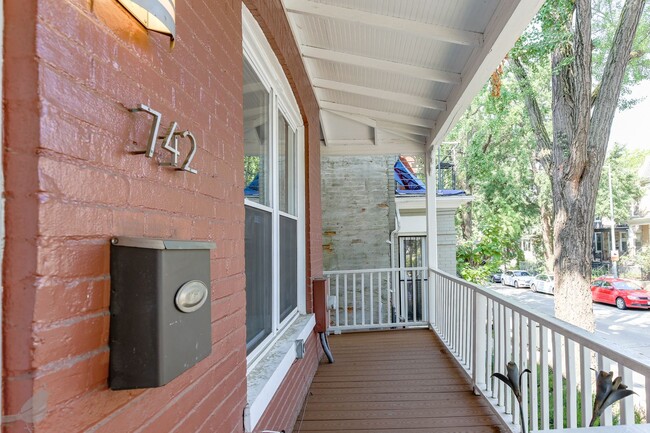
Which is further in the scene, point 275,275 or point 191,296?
point 275,275

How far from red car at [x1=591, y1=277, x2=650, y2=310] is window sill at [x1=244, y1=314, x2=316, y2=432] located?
16.6 meters

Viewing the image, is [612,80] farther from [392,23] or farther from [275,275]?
[275,275]

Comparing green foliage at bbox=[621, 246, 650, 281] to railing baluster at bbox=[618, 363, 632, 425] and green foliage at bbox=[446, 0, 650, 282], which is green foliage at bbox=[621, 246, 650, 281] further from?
railing baluster at bbox=[618, 363, 632, 425]

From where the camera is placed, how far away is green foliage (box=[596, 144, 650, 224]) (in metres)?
20.7

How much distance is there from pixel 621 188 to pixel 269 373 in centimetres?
2484

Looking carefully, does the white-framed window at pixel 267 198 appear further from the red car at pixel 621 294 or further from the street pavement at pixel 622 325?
the red car at pixel 621 294

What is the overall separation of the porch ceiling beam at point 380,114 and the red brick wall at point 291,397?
2.74m

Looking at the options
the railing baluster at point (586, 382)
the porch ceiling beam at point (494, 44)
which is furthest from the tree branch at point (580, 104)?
the railing baluster at point (586, 382)

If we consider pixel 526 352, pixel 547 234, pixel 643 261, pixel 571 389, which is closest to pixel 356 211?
pixel 526 352

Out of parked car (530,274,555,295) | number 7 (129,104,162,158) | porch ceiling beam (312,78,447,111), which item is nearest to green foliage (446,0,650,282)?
porch ceiling beam (312,78,447,111)

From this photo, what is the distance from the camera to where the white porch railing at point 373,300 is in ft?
17.5

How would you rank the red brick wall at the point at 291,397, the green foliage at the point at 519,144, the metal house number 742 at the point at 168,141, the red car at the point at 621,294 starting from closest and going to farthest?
1. the metal house number 742 at the point at 168,141
2. the red brick wall at the point at 291,397
3. the green foliage at the point at 519,144
4. the red car at the point at 621,294

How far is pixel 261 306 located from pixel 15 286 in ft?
5.76

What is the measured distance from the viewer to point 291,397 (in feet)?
8.82
